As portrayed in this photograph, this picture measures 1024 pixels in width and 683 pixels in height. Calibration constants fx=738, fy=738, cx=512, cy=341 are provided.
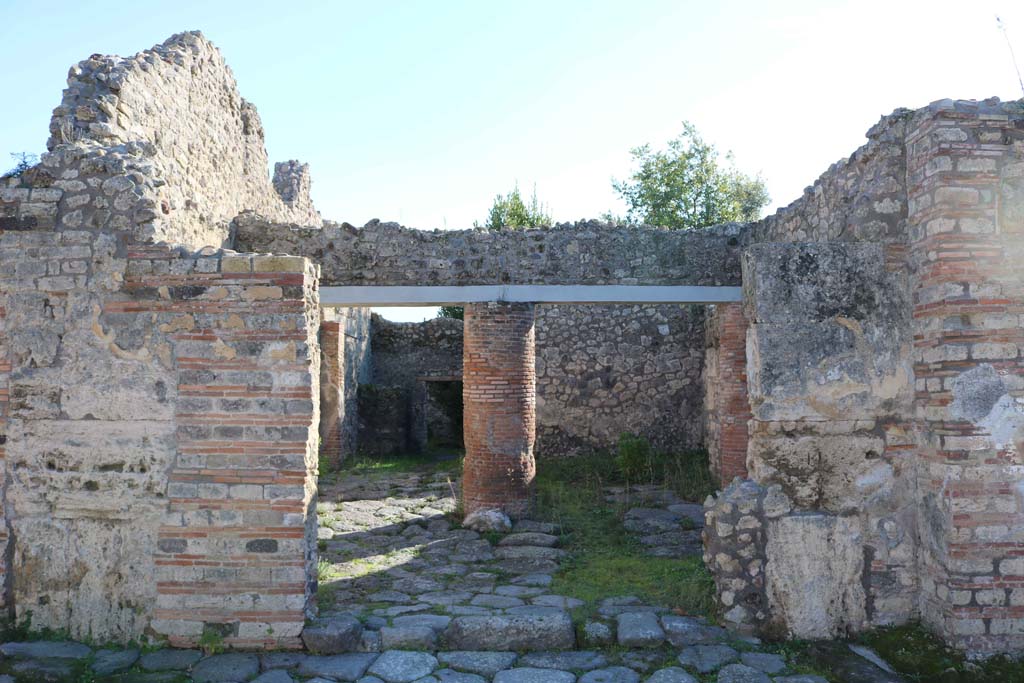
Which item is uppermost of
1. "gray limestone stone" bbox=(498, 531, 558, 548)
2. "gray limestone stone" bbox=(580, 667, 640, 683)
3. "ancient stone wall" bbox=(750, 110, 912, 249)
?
"ancient stone wall" bbox=(750, 110, 912, 249)

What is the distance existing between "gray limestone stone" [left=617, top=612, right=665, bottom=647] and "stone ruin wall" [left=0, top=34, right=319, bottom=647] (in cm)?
201

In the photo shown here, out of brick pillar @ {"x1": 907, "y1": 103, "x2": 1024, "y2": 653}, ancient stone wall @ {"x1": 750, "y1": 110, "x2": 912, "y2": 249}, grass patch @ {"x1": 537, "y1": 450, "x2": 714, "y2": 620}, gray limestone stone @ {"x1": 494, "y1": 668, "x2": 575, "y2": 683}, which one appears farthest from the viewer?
grass patch @ {"x1": 537, "y1": 450, "x2": 714, "y2": 620}

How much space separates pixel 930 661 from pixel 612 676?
1.82 meters

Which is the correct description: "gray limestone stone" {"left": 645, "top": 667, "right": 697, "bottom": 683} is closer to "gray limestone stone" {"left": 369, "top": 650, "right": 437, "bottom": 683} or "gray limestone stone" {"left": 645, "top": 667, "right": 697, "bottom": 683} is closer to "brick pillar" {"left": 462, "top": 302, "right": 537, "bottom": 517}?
"gray limestone stone" {"left": 369, "top": 650, "right": 437, "bottom": 683}

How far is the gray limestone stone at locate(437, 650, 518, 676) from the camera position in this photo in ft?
14.1

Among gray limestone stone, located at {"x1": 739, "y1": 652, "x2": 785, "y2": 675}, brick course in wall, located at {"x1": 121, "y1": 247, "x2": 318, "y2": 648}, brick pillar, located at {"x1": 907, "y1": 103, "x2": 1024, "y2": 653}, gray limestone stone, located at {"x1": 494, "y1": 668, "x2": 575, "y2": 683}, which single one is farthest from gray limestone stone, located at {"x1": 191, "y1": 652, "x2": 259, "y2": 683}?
brick pillar, located at {"x1": 907, "y1": 103, "x2": 1024, "y2": 653}

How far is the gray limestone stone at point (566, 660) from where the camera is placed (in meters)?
4.34

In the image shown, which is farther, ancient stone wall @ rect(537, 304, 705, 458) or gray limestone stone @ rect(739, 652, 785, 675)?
ancient stone wall @ rect(537, 304, 705, 458)

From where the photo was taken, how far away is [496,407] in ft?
28.1

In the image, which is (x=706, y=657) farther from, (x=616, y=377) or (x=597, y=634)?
(x=616, y=377)

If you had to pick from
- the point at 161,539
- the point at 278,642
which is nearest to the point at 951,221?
the point at 278,642

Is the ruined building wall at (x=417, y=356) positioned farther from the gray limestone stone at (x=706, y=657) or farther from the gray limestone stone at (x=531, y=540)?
the gray limestone stone at (x=706, y=657)

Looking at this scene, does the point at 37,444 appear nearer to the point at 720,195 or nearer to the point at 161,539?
the point at 161,539

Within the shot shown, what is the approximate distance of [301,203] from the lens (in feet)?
43.5
